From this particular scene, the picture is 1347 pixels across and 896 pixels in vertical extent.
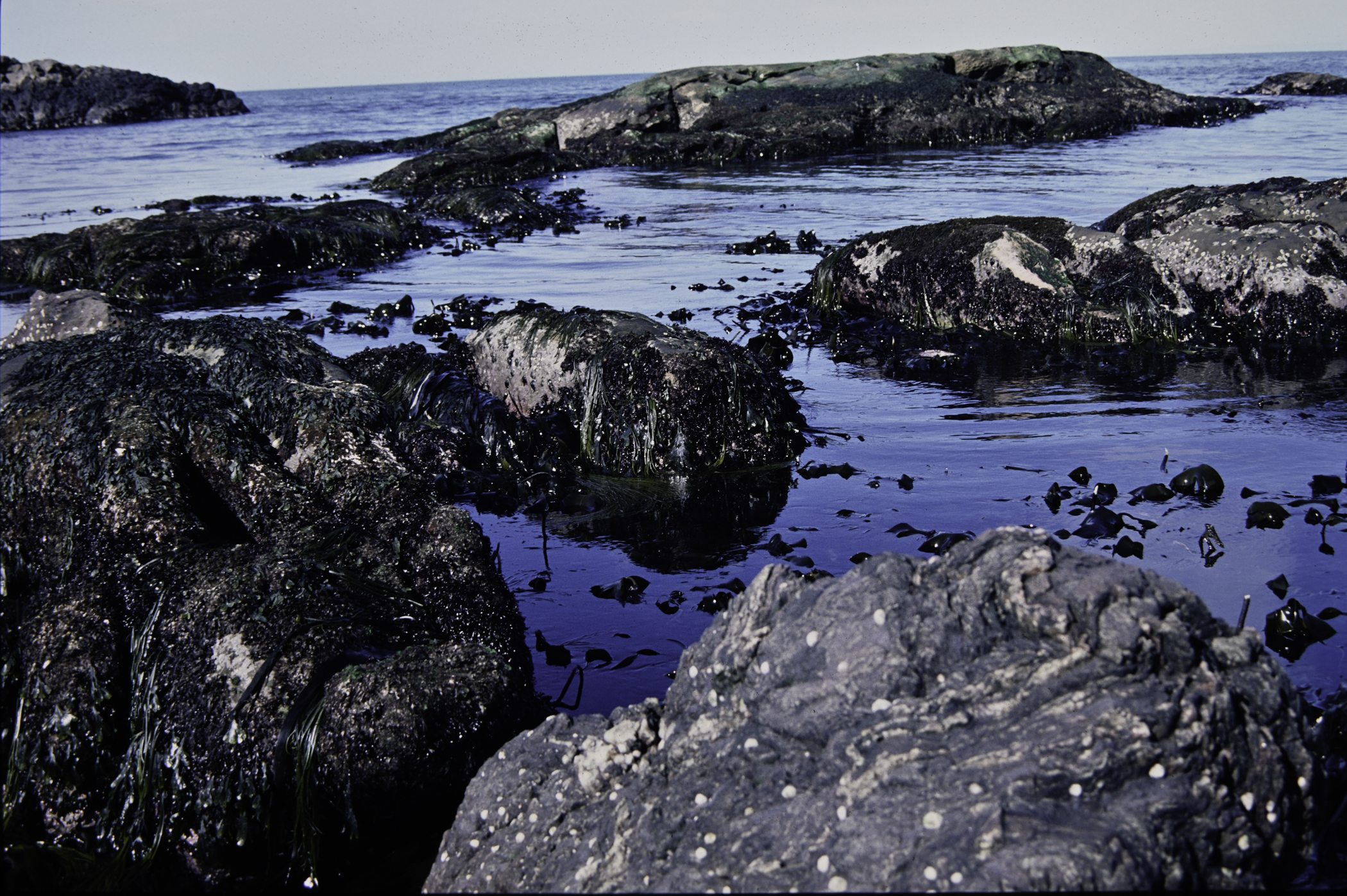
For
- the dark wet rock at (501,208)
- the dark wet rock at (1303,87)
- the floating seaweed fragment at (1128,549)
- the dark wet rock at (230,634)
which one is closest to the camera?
the dark wet rock at (230,634)

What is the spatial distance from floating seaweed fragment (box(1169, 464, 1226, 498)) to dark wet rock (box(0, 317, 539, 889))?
3.94m

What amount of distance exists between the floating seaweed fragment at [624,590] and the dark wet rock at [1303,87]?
58150 mm

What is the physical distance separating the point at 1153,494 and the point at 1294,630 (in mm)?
1557

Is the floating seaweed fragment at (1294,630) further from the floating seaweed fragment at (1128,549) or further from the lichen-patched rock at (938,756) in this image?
the lichen-patched rock at (938,756)

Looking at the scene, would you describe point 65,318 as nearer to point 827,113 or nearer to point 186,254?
point 186,254

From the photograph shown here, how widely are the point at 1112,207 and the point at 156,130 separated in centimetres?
6301

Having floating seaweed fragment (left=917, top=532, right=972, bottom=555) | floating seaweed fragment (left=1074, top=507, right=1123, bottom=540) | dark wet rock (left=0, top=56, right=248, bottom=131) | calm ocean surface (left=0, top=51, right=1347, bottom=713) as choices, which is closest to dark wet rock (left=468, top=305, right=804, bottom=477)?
calm ocean surface (left=0, top=51, right=1347, bottom=713)

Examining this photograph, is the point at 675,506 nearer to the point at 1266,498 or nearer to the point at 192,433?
the point at 192,433

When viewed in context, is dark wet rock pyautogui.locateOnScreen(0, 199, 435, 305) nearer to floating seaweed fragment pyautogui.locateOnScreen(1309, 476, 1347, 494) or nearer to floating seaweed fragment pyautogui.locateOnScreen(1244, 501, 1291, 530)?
floating seaweed fragment pyautogui.locateOnScreen(1244, 501, 1291, 530)

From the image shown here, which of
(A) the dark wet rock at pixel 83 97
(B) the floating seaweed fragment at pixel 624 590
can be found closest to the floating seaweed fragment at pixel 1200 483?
(B) the floating seaweed fragment at pixel 624 590

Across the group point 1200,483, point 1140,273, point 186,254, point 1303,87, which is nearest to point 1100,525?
point 1200,483

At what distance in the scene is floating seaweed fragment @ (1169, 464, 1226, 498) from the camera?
5.46m

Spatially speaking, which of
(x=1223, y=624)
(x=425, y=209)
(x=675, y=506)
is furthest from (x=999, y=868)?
(x=425, y=209)

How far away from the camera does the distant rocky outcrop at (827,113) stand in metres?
30.7
